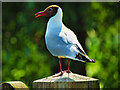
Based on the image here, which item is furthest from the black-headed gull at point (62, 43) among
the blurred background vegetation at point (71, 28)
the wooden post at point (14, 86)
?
the blurred background vegetation at point (71, 28)

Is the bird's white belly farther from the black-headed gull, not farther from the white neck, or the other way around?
the white neck

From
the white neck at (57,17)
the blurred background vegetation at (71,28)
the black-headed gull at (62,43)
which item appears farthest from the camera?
the blurred background vegetation at (71,28)

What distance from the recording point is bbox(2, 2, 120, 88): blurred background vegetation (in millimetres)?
7406

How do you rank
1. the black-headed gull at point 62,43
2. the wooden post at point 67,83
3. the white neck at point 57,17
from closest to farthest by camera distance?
the wooden post at point 67,83 → the black-headed gull at point 62,43 → the white neck at point 57,17

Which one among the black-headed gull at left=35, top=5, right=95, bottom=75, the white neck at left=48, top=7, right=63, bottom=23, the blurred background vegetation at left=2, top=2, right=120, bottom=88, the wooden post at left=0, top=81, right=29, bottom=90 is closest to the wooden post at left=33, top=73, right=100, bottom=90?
the wooden post at left=0, top=81, right=29, bottom=90

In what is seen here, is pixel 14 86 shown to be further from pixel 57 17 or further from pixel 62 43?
pixel 57 17

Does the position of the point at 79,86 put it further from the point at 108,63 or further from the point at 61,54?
the point at 108,63

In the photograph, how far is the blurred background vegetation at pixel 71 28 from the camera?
7406 mm

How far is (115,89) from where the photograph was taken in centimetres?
783

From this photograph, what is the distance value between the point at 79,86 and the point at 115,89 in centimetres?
525

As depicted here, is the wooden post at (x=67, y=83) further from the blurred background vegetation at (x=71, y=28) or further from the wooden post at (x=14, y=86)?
the blurred background vegetation at (x=71, y=28)

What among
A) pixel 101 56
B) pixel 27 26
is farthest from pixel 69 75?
pixel 101 56

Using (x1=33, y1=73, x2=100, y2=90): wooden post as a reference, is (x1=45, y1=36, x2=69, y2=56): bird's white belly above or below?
above

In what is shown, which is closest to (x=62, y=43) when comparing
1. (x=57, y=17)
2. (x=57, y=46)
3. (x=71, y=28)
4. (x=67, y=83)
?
(x=57, y=46)
